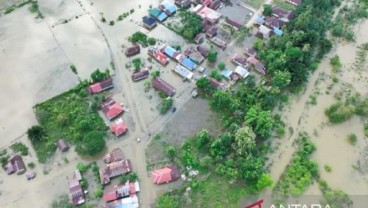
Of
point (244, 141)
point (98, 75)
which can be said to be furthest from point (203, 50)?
point (244, 141)

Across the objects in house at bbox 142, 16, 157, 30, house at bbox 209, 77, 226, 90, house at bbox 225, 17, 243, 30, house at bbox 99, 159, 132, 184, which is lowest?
house at bbox 99, 159, 132, 184

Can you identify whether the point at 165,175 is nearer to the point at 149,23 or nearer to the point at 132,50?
the point at 132,50

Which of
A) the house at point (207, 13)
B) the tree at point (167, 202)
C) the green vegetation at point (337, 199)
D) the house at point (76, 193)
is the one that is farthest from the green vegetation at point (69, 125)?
the green vegetation at point (337, 199)

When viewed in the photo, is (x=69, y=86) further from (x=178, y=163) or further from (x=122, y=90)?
(x=178, y=163)

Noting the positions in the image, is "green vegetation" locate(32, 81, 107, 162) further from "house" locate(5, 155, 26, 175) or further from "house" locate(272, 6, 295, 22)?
"house" locate(272, 6, 295, 22)

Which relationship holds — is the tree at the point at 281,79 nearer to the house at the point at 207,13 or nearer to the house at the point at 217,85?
the house at the point at 217,85

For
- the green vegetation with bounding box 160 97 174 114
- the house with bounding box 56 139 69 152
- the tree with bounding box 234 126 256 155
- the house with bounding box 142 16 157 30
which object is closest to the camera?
the tree with bounding box 234 126 256 155

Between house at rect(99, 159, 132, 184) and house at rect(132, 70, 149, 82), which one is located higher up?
house at rect(132, 70, 149, 82)

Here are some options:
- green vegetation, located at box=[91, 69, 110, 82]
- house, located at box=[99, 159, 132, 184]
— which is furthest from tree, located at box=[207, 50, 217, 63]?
house, located at box=[99, 159, 132, 184]
